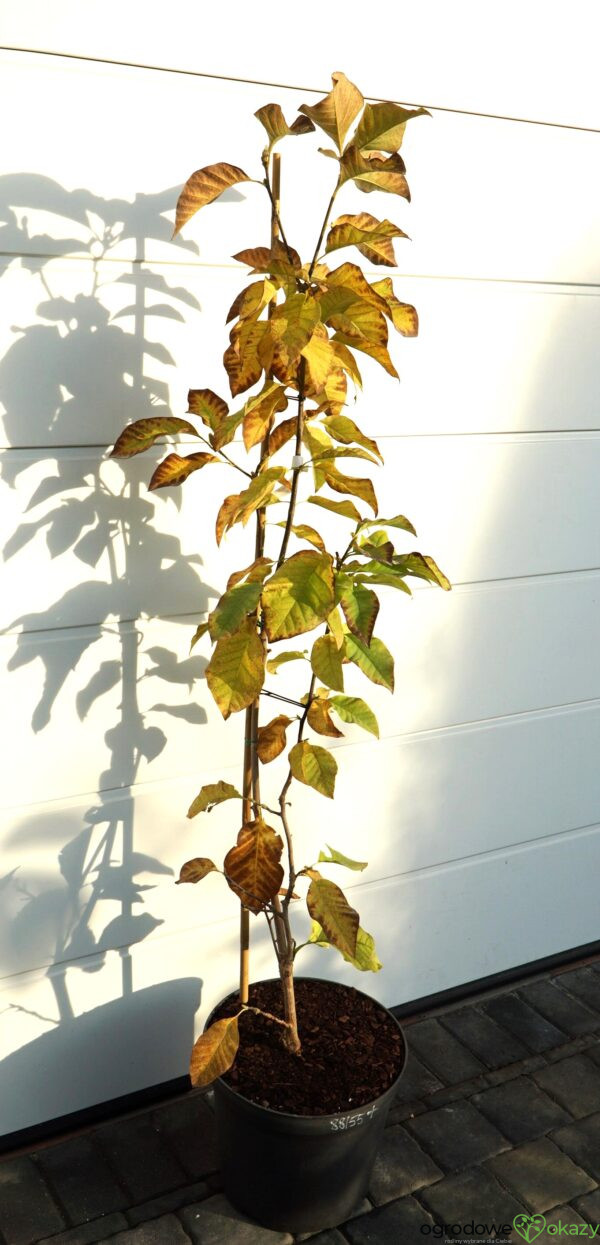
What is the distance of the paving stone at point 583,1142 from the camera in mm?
2180

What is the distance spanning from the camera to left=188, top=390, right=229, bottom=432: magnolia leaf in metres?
1.79

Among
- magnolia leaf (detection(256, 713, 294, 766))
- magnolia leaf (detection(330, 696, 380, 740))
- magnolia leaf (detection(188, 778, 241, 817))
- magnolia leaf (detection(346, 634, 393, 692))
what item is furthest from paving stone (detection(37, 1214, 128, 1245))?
magnolia leaf (detection(346, 634, 393, 692))

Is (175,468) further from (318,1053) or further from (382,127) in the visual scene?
(318,1053)

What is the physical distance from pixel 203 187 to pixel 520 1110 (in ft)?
6.05

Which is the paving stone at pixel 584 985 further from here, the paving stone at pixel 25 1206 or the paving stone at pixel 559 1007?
the paving stone at pixel 25 1206

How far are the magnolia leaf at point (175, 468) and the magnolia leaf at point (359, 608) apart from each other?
0.32 m

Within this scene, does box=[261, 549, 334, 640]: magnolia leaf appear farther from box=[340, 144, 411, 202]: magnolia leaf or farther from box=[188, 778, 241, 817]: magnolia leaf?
box=[340, 144, 411, 202]: magnolia leaf

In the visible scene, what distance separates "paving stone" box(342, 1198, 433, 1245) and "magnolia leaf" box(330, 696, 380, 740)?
0.89 m

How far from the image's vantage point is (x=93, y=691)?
199cm

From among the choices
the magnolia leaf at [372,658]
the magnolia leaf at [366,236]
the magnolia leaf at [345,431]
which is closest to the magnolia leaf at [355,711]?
the magnolia leaf at [372,658]

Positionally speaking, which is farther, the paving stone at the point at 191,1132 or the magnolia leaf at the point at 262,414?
the paving stone at the point at 191,1132

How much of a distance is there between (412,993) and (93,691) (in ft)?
3.70

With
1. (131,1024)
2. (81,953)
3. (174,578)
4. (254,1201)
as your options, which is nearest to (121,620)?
(174,578)

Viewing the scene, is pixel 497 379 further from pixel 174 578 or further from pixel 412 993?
pixel 412 993
